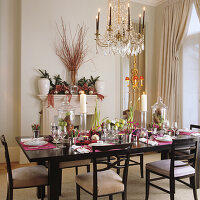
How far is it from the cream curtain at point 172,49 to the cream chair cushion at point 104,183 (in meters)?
3.15

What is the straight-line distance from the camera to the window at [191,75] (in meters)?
4.84

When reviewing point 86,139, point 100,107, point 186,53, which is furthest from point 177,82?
point 86,139

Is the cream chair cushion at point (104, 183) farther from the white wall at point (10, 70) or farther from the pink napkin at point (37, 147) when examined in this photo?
the white wall at point (10, 70)

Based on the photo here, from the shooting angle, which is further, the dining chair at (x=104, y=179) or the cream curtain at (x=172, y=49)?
the cream curtain at (x=172, y=49)

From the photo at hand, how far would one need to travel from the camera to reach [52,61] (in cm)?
467

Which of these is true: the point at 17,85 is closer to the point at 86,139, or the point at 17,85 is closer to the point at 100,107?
the point at 100,107

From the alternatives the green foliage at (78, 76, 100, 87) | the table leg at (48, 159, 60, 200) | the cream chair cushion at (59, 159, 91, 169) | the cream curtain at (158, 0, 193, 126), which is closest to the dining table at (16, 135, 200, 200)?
the table leg at (48, 159, 60, 200)

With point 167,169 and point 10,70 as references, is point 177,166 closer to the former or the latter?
point 167,169

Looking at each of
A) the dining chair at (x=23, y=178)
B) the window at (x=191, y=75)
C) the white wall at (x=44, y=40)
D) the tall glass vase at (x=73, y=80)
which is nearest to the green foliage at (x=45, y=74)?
the white wall at (x=44, y=40)

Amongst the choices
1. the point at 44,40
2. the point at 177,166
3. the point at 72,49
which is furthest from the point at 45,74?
the point at 177,166

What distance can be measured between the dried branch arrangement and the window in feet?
6.93

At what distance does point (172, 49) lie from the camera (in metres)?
5.27

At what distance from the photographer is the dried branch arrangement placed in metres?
4.73

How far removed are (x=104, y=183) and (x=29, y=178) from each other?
2.44 ft
